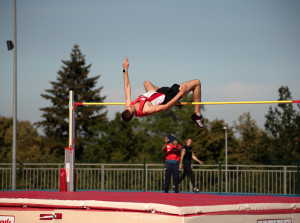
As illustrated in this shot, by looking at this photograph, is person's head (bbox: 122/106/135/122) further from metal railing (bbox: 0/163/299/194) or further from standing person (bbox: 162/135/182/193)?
metal railing (bbox: 0/163/299/194)

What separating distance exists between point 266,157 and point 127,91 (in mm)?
27255

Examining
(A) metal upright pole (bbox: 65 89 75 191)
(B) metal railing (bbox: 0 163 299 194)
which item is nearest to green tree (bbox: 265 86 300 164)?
(B) metal railing (bbox: 0 163 299 194)

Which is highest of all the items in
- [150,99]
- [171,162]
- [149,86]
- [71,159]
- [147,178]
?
[149,86]

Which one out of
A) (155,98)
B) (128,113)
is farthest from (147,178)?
(128,113)

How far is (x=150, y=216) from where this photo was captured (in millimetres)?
5969

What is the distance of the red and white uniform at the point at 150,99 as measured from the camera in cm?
882

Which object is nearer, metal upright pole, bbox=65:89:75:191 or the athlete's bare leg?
the athlete's bare leg

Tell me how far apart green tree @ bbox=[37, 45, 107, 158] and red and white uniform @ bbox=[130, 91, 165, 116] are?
4375cm

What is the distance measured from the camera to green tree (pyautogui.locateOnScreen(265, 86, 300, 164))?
110 ft

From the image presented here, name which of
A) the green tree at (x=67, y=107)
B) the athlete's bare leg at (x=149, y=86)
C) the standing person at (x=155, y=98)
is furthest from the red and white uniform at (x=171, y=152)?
the green tree at (x=67, y=107)

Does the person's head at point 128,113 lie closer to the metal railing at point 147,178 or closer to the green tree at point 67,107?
the metal railing at point 147,178

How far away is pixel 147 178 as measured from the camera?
64.8 feet

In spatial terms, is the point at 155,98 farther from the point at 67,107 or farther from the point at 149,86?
the point at 67,107

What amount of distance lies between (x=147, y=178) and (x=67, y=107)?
3492cm
